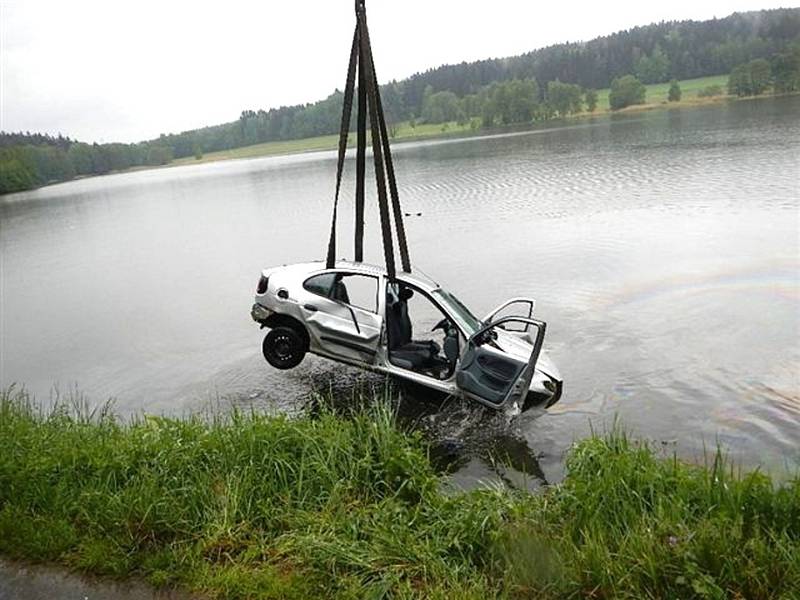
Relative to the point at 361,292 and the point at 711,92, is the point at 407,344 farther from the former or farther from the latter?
the point at 711,92

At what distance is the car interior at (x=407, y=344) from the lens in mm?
9586

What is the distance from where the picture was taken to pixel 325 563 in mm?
4516

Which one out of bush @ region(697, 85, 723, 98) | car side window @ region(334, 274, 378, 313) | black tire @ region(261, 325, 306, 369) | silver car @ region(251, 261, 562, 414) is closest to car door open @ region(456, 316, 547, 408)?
silver car @ region(251, 261, 562, 414)

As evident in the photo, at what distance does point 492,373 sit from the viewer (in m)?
8.67

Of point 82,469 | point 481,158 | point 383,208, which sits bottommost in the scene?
point 481,158

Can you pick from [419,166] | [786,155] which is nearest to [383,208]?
[786,155]

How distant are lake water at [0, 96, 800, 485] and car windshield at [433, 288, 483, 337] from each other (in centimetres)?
120

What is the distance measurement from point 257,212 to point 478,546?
41.2 meters

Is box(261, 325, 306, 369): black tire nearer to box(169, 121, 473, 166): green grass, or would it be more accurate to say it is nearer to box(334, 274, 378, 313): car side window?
box(334, 274, 378, 313): car side window

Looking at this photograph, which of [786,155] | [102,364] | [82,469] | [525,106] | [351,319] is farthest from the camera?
[525,106]

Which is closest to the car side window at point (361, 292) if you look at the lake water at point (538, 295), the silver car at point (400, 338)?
the lake water at point (538, 295)

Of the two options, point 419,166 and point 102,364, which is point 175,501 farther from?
point 419,166

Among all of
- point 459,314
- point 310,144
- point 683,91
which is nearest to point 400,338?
point 459,314

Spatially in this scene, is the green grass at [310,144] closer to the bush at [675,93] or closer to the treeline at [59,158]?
the treeline at [59,158]
